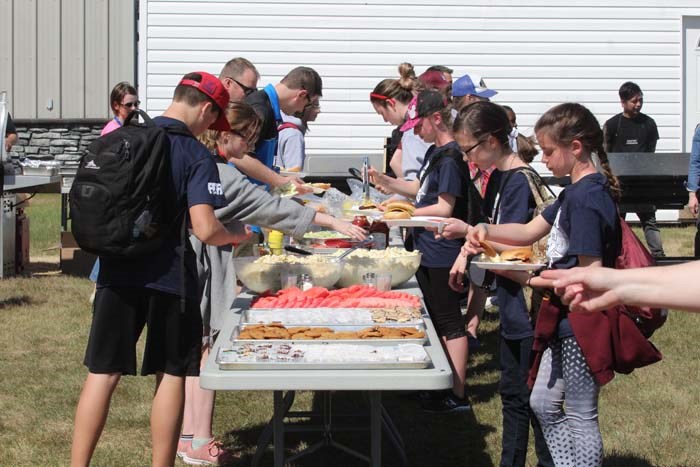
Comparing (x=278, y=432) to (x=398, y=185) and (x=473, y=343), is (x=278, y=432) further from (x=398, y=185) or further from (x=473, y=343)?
(x=473, y=343)

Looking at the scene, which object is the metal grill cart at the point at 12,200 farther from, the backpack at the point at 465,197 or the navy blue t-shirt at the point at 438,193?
the backpack at the point at 465,197

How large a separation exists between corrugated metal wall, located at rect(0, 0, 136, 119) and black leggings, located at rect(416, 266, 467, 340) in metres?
15.0

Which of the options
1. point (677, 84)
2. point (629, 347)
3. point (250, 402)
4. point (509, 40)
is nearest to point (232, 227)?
point (629, 347)

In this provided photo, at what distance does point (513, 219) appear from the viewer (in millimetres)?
4617

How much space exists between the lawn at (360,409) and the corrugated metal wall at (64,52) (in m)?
12.1

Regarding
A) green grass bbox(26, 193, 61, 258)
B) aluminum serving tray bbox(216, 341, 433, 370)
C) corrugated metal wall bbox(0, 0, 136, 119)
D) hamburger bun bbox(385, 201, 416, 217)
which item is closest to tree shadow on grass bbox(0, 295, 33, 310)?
green grass bbox(26, 193, 61, 258)

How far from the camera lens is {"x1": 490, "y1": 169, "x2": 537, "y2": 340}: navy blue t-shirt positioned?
4602 mm

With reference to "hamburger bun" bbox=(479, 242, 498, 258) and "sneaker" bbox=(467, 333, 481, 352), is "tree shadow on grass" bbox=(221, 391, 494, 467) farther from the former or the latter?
"sneaker" bbox=(467, 333, 481, 352)

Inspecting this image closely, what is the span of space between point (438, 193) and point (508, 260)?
5.49ft

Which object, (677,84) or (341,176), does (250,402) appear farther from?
(677,84)

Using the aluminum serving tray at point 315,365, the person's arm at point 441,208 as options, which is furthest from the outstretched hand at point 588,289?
the person's arm at point 441,208

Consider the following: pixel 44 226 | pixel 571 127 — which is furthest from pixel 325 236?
pixel 44 226

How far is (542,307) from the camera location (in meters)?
3.97

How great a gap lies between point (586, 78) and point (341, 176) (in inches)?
201
